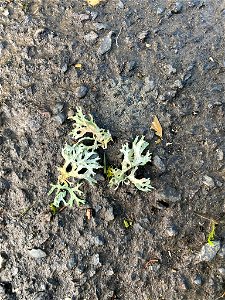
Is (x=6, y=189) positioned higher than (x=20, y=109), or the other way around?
(x=20, y=109)

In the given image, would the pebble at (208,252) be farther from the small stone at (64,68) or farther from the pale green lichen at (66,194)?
the small stone at (64,68)

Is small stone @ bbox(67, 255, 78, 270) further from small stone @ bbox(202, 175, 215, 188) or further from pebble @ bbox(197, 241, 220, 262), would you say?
small stone @ bbox(202, 175, 215, 188)

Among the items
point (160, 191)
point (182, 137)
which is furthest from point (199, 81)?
point (160, 191)

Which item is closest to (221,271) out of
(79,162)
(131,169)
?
(131,169)

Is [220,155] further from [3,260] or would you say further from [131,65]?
[3,260]

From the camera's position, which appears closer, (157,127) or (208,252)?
(208,252)

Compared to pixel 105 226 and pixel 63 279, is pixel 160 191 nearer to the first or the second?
pixel 105 226

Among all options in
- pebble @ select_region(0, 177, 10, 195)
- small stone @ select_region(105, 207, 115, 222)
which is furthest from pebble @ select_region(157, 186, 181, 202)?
pebble @ select_region(0, 177, 10, 195)
